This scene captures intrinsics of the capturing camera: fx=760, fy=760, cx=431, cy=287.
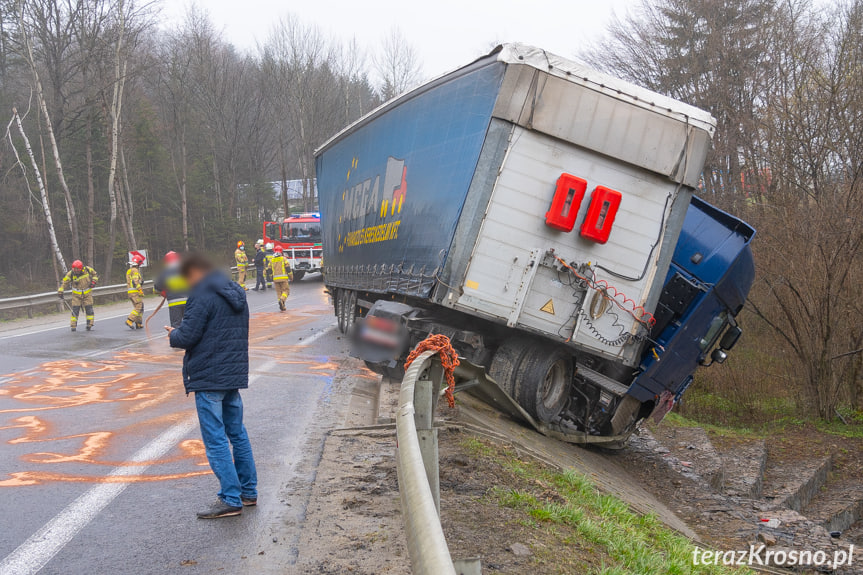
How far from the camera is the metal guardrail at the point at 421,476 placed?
2.12 meters

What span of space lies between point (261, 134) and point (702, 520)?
54798 mm

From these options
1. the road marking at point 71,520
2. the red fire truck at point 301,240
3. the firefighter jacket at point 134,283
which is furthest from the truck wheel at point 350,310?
the red fire truck at point 301,240

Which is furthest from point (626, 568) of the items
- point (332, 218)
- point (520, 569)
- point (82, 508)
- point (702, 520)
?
point (332, 218)

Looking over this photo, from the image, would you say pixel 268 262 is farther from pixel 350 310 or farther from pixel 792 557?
pixel 792 557

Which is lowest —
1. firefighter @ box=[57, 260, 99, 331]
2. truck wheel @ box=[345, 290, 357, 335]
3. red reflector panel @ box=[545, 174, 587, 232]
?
firefighter @ box=[57, 260, 99, 331]

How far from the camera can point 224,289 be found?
16.5 ft

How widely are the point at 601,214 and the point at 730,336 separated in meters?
2.71

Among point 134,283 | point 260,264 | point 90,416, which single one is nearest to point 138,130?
point 260,264

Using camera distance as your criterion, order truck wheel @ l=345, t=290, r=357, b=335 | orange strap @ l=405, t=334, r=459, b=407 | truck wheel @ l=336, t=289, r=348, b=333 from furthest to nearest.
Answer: truck wheel @ l=336, t=289, r=348, b=333, truck wheel @ l=345, t=290, r=357, b=335, orange strap @ l=405, t=334, r=459, b=407

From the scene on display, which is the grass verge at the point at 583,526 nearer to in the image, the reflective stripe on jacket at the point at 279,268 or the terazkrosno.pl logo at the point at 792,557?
the terazkrosno.pl logo at the point at 792,557

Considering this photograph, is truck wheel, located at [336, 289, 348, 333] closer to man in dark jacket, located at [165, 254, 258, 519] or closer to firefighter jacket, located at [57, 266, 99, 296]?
firefighter jacket, located at [57, 266, 99, 296]

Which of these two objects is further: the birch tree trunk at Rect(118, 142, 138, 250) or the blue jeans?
the birch tree trunk at Rect(118, 142, 138, 250)

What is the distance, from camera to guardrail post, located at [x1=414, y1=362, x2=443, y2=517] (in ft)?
12.5

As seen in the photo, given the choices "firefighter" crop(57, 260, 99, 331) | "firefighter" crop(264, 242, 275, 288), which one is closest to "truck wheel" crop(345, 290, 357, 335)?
"firefighter" crop(57, 260, 99, 331)
